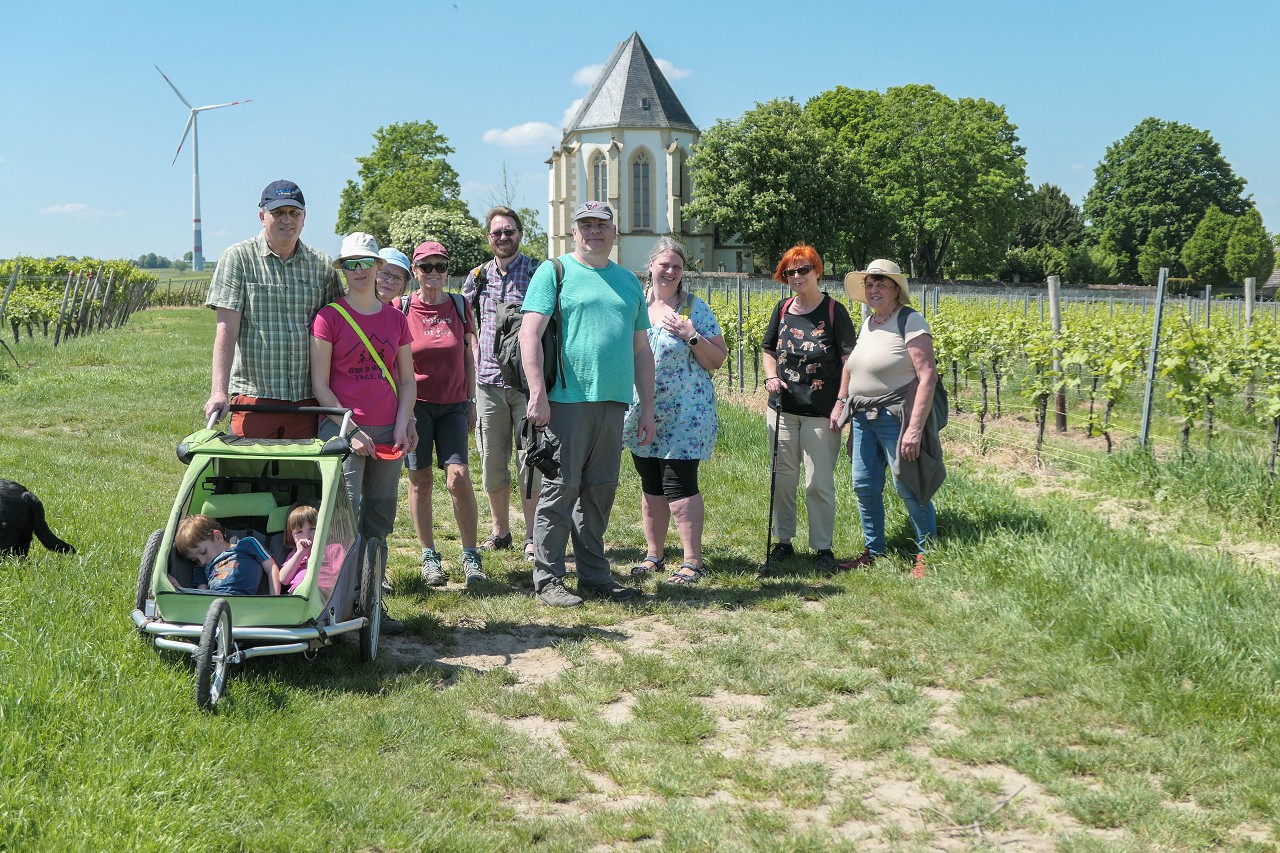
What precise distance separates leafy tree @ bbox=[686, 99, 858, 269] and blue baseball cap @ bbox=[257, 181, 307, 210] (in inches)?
2103

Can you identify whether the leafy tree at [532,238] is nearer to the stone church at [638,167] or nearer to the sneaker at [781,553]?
the stone church at [638,167]

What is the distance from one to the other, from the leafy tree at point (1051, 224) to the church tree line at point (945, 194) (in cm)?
165

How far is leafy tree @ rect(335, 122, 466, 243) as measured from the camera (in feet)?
206

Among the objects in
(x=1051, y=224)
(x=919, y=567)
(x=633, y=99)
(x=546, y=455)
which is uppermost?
(x=633, y=99)

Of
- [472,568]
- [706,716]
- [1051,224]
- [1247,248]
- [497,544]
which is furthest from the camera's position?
[1051,224]

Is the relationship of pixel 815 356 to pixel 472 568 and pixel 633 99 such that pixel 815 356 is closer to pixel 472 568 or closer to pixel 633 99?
pixel 472 568

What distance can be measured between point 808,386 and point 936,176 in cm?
5848

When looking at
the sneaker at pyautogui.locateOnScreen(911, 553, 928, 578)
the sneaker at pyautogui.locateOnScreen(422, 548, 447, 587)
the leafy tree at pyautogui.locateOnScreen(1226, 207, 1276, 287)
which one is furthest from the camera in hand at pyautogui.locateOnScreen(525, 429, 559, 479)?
the leafy tree at pyautogui.locateOnScreen(1226, 207, 1276, 287)

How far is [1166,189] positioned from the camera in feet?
232

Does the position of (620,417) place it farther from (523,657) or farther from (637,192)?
(637,192)

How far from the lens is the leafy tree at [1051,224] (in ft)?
256

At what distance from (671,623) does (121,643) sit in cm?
248

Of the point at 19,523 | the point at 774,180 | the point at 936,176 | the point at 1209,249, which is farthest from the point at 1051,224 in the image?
the point at 19,523

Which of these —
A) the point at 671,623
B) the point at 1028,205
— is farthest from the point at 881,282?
the point at 1028,205
